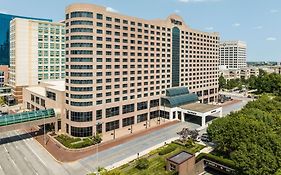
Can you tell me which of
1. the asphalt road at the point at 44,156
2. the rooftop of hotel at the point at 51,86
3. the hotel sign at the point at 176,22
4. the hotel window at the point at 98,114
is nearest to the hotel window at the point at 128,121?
the hotel window at the point at 98,114

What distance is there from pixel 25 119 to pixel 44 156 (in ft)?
54.3

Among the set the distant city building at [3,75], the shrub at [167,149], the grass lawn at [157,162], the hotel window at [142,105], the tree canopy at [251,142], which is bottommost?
the grass lawn at [157,162]

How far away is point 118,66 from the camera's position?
80188mm

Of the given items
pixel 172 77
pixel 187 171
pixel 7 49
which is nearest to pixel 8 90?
pixel 7 49

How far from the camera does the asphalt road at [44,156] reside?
1997 inches

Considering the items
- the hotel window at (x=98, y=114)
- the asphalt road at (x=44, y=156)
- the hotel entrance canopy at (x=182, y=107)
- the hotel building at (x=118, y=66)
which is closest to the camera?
the asphalt road at (x=44, y=156)

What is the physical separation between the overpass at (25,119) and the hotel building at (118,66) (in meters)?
5.14

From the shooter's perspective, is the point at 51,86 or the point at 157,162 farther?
the point at 51,86

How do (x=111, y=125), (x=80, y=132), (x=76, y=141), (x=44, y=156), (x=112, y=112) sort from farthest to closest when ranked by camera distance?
1. (x=112, y=112)
2. (x=111, y=125)
3. (x=80, y=132)
4. (x=76, y=141)
5. (x=44, y=156)

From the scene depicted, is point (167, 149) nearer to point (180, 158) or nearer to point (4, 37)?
point (180, 158)

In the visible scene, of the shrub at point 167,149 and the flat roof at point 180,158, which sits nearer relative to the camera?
the flat roof at point 180,158

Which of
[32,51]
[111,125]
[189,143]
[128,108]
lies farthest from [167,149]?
[32,51]

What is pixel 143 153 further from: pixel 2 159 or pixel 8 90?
pixel 8 90

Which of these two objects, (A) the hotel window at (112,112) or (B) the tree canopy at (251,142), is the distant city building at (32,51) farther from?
(B) the tree canopy at (251,142)
